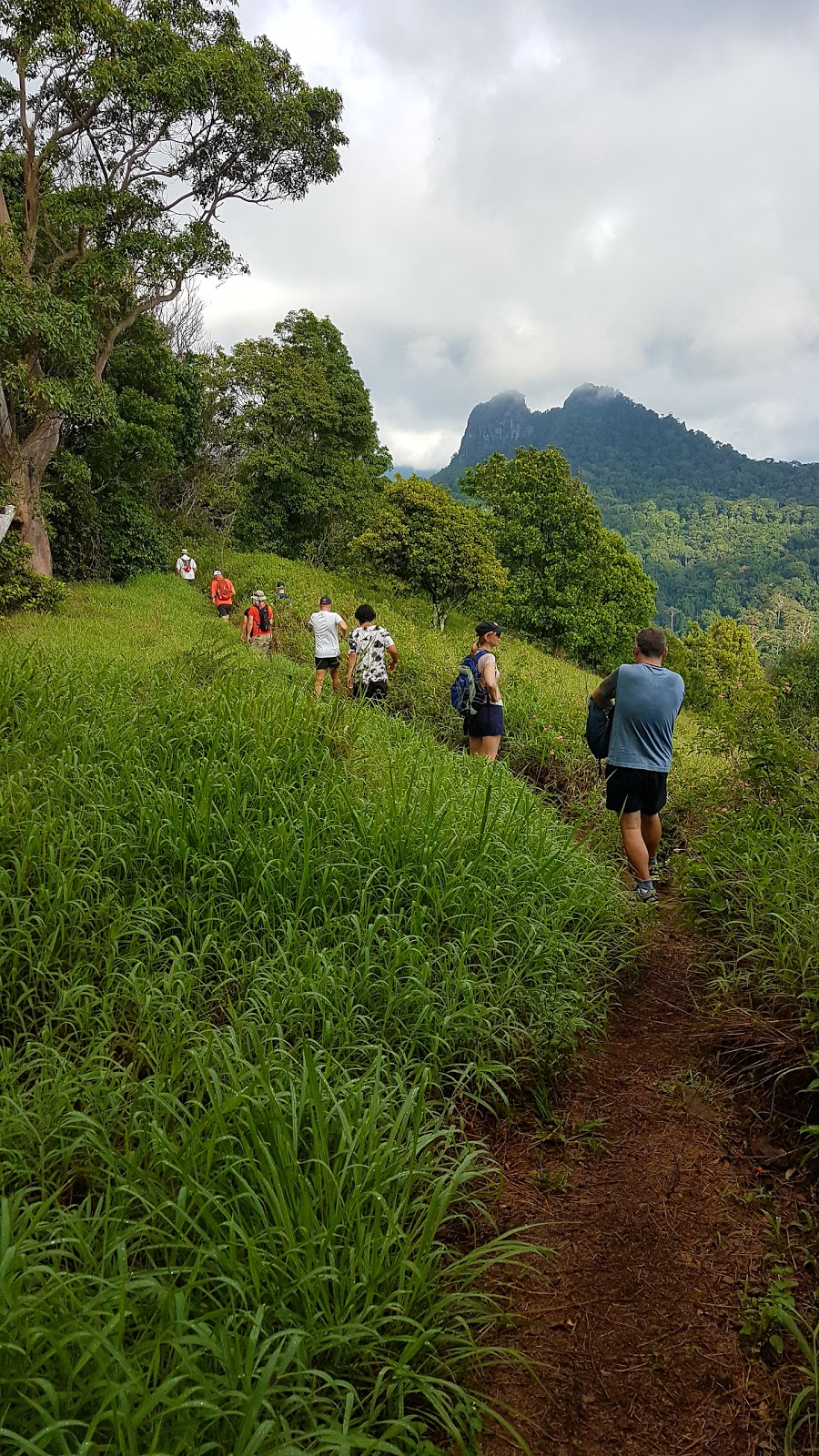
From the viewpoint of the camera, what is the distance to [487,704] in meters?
6.12

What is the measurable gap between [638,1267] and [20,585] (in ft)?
38.3

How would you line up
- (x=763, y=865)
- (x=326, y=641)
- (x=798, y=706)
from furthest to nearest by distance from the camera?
(x=326, y=641), (x=798, y=706), (x=763, y=865)

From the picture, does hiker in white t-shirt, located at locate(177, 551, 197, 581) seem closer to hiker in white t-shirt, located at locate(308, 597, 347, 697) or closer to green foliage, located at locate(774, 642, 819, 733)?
hiker in white t-shirt, located at locate(308, 597, 347, 697)

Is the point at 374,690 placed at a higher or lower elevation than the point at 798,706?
lower

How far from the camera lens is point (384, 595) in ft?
70.6

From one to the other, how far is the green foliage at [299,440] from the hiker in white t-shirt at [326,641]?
1731cm

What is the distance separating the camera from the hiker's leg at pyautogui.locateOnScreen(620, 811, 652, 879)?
167 inches

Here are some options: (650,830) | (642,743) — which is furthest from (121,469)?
(650,830)

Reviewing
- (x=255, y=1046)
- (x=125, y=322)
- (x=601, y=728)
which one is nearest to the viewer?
(x=255, y=1046)

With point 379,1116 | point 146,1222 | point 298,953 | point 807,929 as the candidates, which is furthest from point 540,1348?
point 807,929

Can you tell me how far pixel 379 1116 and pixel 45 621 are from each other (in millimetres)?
9774

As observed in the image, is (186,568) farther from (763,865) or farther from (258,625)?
(763,865)

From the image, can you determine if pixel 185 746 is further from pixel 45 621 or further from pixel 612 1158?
pixel 45 621

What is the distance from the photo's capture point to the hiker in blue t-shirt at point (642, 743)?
417cm
